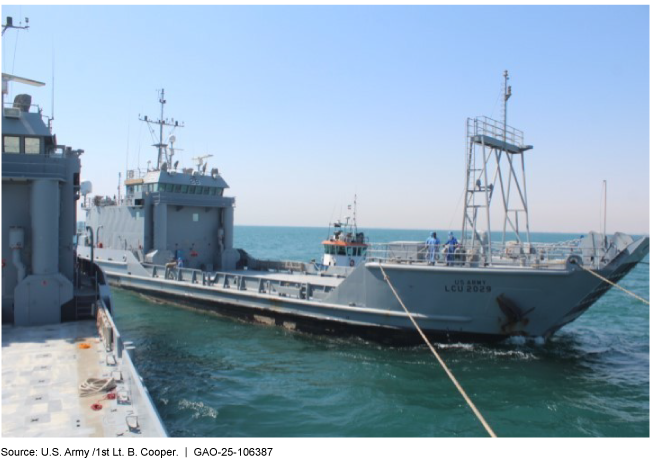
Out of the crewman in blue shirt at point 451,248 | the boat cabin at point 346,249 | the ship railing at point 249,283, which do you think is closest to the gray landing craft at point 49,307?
the ship railing at point 249,283

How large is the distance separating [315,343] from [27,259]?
7975 mm

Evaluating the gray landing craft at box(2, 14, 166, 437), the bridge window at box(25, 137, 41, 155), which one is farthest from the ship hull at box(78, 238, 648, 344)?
the bridge window at box(25, 137, 41, 155)

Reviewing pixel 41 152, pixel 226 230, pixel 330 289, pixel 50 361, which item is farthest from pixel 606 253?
pixel 226 230

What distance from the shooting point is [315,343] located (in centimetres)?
1478

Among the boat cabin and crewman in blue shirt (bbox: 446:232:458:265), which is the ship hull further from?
the boat cabin

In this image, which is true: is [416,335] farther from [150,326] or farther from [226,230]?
[226,230]

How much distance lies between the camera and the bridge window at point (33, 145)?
1083 cm

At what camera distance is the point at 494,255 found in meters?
13.2

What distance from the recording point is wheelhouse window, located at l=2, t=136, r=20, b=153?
10703mm

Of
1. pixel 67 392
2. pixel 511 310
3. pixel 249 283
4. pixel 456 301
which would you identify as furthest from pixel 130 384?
pixel 249 283

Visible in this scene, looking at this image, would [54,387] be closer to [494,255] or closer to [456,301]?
[456,301]

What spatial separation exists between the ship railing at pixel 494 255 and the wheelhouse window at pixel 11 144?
30.0 feet

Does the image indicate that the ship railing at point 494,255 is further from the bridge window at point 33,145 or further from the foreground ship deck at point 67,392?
the bridge window at point 33,145

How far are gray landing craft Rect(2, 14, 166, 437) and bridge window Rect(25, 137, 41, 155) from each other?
0.02 m
